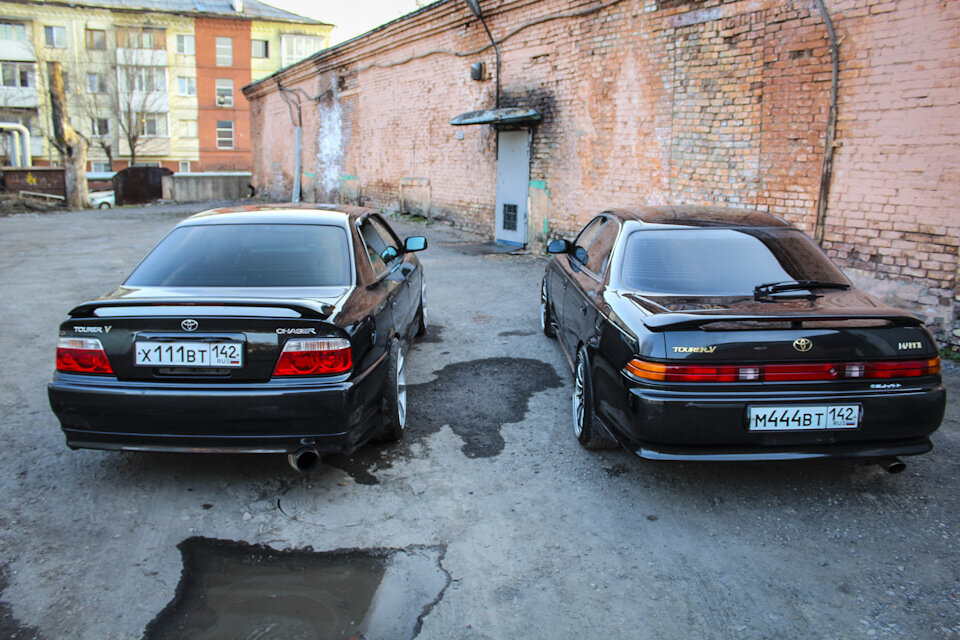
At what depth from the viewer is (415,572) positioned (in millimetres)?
3002

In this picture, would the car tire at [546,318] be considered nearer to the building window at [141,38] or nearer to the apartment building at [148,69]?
the apartment building at [148,69]

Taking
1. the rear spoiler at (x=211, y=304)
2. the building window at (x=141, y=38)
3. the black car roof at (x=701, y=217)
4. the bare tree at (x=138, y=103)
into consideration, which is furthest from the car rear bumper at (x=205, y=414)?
the building window at (x=141, y=38)

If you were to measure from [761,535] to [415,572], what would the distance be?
5.48ft

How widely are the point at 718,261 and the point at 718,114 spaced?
17.2 feet

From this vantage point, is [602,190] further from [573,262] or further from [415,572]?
[415,572]

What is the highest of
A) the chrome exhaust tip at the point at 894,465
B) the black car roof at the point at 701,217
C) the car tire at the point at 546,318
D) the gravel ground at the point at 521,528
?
the black car roof at the point at 701,217

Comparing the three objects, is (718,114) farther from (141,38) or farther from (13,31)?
(13,31)

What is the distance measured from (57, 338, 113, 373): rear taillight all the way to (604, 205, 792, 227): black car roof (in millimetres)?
3325

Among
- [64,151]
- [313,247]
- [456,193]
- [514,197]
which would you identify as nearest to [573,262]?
[313,247]

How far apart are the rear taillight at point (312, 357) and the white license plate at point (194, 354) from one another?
22cm

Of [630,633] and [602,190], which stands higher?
[602,190]

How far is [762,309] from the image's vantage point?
11.4 feet

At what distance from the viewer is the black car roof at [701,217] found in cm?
456

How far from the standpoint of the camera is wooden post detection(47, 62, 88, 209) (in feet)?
81.3
